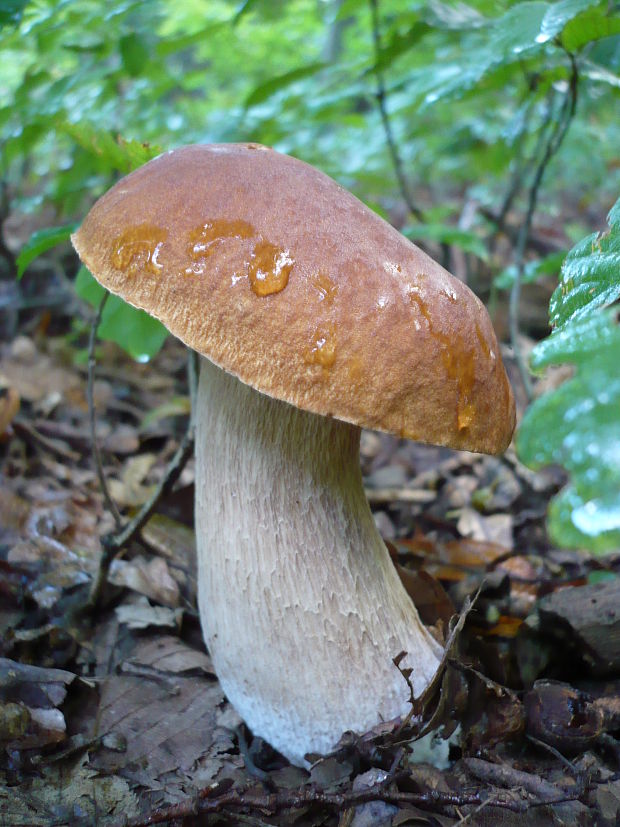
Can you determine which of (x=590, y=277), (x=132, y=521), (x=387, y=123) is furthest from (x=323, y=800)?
(x=387, y=123)

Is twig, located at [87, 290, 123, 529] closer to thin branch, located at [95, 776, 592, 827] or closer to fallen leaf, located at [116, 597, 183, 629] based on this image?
fallen leaf, located at [116, 597, 183, 629]

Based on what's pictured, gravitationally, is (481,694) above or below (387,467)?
above

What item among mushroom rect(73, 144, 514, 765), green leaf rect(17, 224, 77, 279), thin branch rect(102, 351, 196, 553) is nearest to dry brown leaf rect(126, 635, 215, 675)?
mushroom rect(73, 144, 514, 765)

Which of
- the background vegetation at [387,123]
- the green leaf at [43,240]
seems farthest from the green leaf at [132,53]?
the green leaf at [43,240]

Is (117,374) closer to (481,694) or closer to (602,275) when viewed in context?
(481,694)

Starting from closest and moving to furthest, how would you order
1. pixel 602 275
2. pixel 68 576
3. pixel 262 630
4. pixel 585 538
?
pixel 585 538 → pixel 602 275 → pixel 262 630 → pixel 68 576

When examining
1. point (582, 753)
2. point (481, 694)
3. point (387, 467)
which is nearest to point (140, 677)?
point (481, 694)

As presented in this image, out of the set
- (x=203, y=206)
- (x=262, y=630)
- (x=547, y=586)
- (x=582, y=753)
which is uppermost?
(x=203, y=206)
